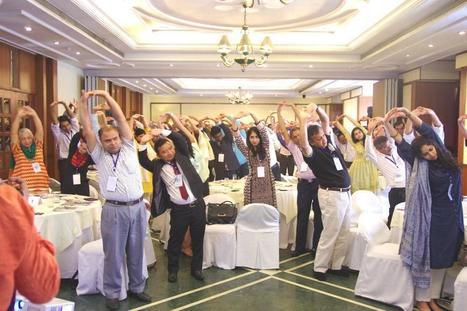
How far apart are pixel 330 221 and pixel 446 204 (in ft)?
4.02

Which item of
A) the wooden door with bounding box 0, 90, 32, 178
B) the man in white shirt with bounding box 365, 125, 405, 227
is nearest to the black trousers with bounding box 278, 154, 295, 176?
the man in white shirt with bounding box 365, 125, 405, 227

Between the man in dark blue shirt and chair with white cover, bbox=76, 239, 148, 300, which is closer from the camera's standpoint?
chair with white cover, bbox=76, 239, 148, 300

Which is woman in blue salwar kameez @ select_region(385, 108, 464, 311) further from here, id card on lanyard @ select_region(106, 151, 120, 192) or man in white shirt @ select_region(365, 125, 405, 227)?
id card on lanyard @ select_region(106, 151, 120, 192)

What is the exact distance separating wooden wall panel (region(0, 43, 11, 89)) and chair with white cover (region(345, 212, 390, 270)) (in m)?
6.57

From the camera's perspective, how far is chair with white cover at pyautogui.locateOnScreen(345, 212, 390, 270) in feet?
13.1

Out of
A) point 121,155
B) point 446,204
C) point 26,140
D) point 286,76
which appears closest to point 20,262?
point 121,155

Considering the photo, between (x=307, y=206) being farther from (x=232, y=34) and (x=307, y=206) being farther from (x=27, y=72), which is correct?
(x=27, y=72)

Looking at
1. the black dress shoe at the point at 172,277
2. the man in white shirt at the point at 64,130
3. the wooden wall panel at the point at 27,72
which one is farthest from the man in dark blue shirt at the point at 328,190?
the wooden wall panel at the point at 27,72

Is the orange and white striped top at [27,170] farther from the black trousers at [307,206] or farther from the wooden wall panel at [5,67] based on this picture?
the wooden wall panel at [5,67]

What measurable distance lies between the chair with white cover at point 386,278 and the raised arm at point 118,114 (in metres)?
2.36

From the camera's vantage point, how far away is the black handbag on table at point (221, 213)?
490 cm

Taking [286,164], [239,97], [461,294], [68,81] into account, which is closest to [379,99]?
[286,164]

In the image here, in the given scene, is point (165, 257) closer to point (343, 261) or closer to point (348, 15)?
point (343, 261)

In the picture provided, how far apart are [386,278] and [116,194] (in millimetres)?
2421
